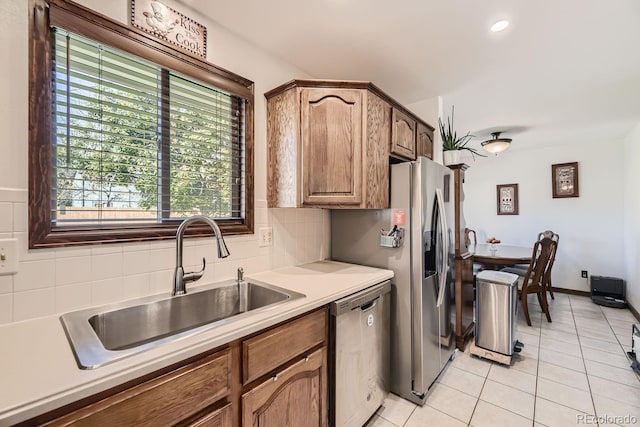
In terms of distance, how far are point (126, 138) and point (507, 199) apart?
5.41m

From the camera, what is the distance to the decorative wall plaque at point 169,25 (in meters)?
1.32

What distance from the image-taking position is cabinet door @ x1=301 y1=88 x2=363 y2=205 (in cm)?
169

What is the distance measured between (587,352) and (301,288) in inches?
109

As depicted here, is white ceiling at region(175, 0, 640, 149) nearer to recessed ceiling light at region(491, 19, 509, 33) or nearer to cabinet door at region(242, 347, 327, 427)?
recessed ceiling light at region(491, 19, 509, 33)

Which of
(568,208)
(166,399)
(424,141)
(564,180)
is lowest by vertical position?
(166,399)

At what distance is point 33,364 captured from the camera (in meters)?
0.74

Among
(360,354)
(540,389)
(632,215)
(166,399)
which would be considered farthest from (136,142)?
(632,215)

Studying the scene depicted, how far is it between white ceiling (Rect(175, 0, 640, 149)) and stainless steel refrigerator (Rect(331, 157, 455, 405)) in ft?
2.55

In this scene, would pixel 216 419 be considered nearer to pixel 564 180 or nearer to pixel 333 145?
pixel 333 145

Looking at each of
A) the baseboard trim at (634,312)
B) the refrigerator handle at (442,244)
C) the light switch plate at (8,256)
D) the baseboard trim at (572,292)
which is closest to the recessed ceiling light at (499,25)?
the refrigerator handle at (442,244)

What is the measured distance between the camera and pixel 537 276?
3141 mm

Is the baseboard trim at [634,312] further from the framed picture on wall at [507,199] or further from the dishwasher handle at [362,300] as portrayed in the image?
the dishwasher handle at [362,300]

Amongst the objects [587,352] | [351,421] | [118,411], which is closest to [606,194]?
[587,352]

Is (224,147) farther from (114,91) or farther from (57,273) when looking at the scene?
(57,273)
